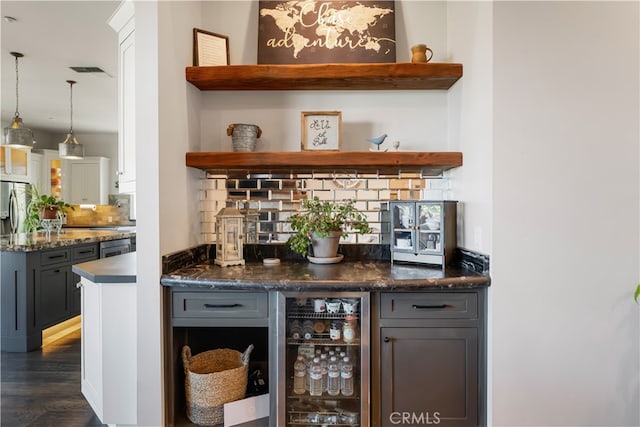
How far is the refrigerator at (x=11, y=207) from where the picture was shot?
5348 millimetres

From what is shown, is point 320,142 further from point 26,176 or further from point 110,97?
point 26,176

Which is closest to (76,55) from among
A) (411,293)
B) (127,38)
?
(127,38)

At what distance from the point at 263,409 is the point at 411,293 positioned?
986 mm

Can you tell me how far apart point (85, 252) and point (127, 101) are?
2.31 meters

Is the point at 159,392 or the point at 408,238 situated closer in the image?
the point at 159,392

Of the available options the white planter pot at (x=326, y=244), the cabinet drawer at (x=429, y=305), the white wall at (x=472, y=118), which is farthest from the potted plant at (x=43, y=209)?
the white wall at (x=472, y=118)

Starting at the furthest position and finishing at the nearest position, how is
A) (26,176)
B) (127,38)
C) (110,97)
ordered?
(26,176), (110,97), (127,38)

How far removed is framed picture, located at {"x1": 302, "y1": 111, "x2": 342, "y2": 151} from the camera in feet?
6.91

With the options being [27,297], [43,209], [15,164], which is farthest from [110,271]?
[15,164]

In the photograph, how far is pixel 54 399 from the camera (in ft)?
7.39

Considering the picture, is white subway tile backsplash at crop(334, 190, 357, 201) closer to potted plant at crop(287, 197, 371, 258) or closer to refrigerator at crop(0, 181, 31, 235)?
potted plant at crop(287, 197, 371, 258)

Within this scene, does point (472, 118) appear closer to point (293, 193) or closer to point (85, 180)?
point (293, 193)

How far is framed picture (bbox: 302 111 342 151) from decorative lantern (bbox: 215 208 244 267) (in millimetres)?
599

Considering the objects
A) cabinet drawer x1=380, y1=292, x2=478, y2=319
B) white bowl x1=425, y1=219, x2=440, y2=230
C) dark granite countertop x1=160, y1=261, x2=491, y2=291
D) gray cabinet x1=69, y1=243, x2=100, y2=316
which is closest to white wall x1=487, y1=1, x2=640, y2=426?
cabinet drawer x1=380, y1=292, x2=478, y2=319
